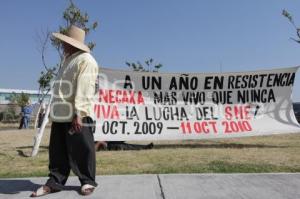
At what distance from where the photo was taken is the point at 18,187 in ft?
18.6

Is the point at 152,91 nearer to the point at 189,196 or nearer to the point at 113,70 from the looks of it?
the point at 113,70

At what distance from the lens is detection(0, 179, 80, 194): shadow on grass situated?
5.46m

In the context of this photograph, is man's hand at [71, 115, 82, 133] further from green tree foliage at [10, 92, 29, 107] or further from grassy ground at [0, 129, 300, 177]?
green tree foliage at [10, 92, 29, 107]

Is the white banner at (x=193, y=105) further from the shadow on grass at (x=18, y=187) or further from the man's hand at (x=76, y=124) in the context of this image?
the man's hand at (x=76, y=124)

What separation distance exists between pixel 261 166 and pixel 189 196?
8.96 feet

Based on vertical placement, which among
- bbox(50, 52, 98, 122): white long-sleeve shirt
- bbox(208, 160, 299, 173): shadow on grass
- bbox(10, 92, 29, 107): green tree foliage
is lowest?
bbox(208, 160, 299, 173): shadow on grass

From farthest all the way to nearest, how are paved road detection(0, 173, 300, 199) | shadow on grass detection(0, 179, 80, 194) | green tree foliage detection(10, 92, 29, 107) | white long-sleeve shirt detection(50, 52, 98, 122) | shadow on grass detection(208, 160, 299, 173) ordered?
green tree foliage detection(10, 92, 29, 107), shadow on grass detection(208, 160, 299, 173), shadow on grass detection(0, 179, 80, 194), white long-sleeve shirt detection(50, 52, 98, 122), paved road detection(0, 173, 300, 199)

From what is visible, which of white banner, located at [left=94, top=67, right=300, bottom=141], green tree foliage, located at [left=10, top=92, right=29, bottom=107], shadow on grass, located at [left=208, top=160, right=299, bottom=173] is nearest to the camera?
shadow on grass, located at [left=208, top=160, right=299, bottom=173]

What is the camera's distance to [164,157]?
8.77 meters

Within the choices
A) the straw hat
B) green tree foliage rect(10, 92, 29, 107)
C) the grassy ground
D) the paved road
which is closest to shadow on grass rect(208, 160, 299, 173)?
the grassy ground

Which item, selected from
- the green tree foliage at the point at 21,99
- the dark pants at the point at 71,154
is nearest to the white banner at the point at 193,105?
the dark pants at the point at 71,154

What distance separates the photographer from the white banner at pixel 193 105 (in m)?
11.0

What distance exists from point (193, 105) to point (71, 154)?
21.0ft

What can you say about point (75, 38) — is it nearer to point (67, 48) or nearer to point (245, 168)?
point (67, 48)
